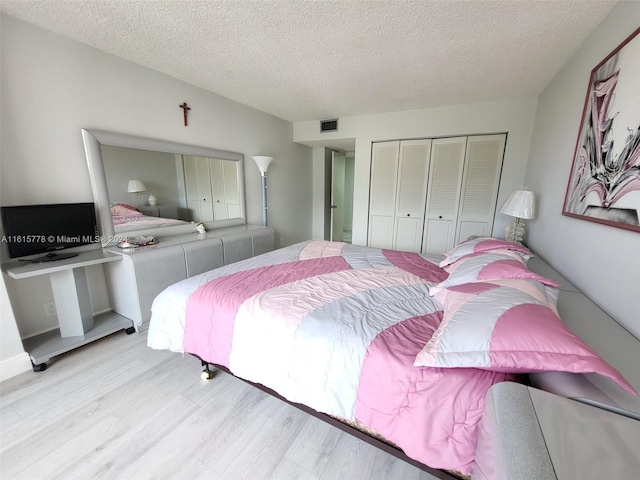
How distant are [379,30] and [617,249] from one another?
1897 mm

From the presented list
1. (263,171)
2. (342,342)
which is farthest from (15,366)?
(263,171)

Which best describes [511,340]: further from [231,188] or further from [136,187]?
[231,188]

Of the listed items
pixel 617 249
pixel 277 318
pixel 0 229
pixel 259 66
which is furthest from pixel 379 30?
pixel 0 229

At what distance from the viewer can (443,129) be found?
3381mm

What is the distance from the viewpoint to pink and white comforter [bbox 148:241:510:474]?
2.97 ft

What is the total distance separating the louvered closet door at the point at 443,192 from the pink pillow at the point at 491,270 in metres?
2.04

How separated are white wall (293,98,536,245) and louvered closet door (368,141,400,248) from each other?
3.6 inches

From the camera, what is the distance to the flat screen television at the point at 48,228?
1.71 meters

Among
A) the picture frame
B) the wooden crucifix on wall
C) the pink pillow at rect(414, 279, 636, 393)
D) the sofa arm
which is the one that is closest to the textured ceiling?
the wooden crucifix on wall

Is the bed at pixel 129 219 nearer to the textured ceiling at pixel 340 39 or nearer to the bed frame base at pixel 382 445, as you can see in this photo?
the textured ceiling at pixel 340 39

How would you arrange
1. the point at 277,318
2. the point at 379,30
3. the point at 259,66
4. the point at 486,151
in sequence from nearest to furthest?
the point at 277,318 < the point at 379,30 < the point at 259,66 < the point at 486,151

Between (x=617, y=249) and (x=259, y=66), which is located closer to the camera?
(x=617, y=249)

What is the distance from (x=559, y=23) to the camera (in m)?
1.68

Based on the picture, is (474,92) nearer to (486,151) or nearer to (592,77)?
(486,151)
